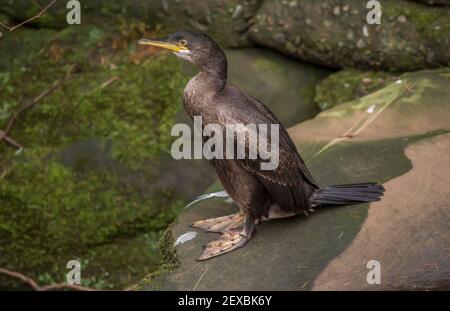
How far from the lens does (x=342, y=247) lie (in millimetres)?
4109

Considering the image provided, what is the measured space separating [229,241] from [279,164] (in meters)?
0.50

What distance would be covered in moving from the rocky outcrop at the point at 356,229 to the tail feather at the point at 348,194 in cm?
4

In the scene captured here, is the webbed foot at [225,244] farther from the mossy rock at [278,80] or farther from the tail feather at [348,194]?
the mossy rock at [278,80]

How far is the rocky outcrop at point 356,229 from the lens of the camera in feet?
13.0

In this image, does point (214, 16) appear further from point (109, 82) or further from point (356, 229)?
point (356, 229)

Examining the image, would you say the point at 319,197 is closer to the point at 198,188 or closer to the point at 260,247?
the point at 260,247

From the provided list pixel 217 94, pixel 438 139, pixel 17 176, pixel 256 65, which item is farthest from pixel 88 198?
pixel 438 139

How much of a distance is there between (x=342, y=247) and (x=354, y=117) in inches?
71.4

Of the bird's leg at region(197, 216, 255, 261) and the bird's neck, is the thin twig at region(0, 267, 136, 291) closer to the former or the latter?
the bird's leg at region(197, 216, 255, 261)

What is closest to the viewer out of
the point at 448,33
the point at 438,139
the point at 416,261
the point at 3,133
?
the point at 416,261

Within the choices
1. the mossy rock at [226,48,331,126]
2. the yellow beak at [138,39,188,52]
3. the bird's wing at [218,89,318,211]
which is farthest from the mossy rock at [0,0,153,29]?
the bird's wing at [218,89,318,211]

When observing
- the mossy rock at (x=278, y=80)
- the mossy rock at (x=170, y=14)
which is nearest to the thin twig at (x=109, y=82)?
the mossy rock at (x=170, y=14)

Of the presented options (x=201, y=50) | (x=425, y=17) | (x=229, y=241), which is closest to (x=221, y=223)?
(x=229, y=241)

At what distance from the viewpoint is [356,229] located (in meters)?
4.23
